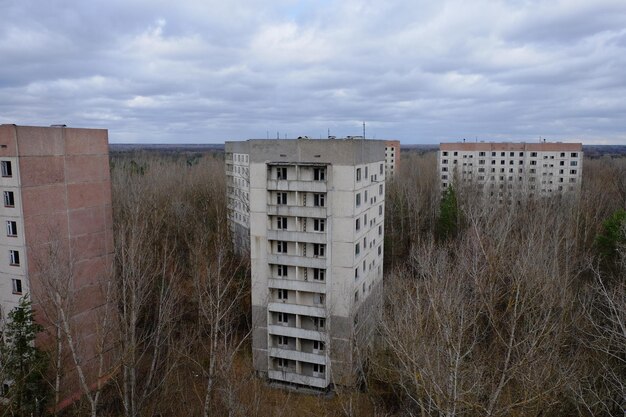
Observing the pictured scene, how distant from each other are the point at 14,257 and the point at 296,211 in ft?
39.5

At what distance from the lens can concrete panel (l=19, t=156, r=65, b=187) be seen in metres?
17.7

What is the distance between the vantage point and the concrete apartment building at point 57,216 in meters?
17.6

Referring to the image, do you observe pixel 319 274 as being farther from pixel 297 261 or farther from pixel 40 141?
pixel 40 141

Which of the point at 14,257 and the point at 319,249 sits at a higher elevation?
the point at 14,257

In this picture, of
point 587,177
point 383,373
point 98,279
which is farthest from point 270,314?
point 587,177

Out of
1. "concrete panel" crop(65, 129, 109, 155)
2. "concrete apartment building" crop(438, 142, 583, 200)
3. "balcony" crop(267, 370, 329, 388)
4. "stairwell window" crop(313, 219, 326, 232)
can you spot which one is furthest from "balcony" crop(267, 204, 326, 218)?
"concrete apartment building" crop(438, 142, 583, 200)

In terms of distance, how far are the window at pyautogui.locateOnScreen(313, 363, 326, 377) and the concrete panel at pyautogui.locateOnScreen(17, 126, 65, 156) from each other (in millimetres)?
15760

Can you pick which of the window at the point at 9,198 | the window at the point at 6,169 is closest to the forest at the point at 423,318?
the window at the point at 9,198

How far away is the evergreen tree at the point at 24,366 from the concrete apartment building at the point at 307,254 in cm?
954

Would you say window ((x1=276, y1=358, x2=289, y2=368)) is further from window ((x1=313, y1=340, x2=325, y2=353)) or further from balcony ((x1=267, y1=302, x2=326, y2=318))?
balcony ((x1=267, y1=302, x2=326, y2=318))

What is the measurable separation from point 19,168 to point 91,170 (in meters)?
3.61

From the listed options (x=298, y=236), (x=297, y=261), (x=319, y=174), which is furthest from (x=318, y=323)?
(x=319, y=174)

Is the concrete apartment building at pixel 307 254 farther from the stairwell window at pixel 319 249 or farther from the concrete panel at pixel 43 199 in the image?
the concrete panel at pixel 43 199

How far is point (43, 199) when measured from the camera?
1847cm
